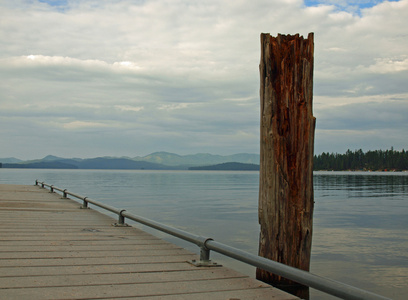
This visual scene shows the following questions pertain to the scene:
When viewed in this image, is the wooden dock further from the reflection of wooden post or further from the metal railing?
the reflection of wooden post

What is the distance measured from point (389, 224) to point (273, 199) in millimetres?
15445

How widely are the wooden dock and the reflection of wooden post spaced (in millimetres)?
1043

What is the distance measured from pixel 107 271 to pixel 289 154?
2.92 m

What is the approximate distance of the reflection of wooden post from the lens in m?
5.70

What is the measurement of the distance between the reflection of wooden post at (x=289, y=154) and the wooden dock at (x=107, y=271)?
1.04m

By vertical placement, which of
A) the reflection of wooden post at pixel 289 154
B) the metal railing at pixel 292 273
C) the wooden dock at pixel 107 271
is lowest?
the wooden dock at pixel 107 271

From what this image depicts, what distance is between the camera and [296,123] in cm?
574

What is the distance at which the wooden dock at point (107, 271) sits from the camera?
163 inches

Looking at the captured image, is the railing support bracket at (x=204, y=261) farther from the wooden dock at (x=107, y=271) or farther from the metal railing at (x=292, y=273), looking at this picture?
the wooden dock at (x=107, y=271)

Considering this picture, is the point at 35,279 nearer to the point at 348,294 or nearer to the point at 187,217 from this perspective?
the point at 348,294

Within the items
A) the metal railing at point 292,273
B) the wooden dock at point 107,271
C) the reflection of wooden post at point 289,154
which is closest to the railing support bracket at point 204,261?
the metal railing at point 292,273

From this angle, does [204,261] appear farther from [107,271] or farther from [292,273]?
[292,273]

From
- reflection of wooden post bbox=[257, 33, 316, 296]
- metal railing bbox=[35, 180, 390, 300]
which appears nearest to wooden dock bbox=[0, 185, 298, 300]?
metal railing bbox=[35, 180, 390, 300]

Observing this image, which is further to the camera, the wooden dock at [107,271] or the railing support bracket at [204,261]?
the railing support bracket at [204,261]
